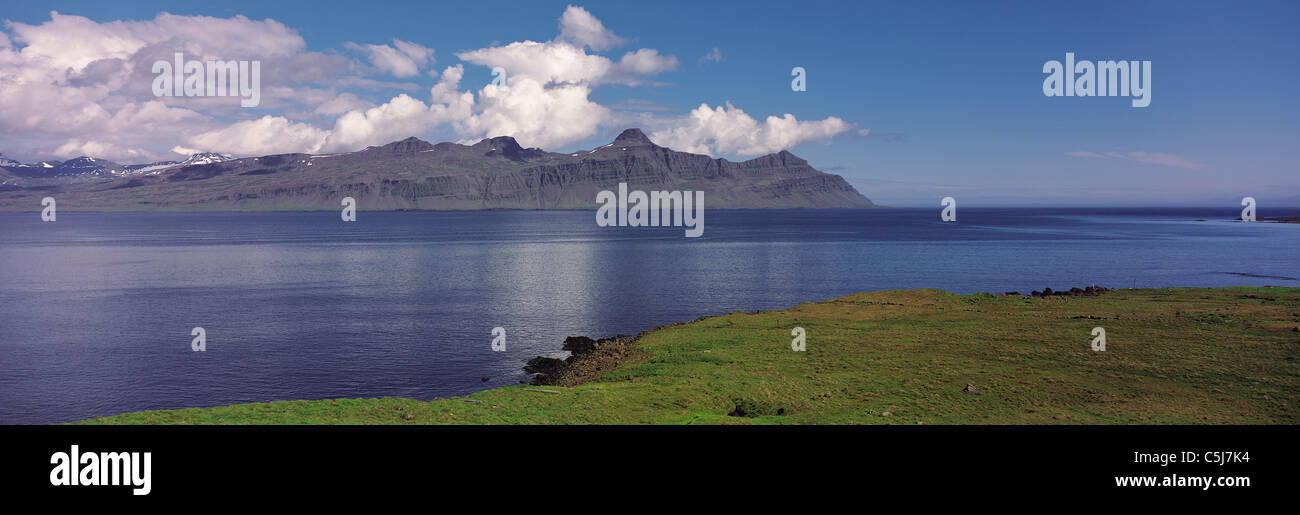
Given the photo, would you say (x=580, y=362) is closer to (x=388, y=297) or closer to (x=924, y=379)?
(x=924, y=379)

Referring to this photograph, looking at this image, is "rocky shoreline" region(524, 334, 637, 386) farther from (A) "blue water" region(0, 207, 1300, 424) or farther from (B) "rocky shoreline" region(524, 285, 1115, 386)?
(A) "blue water" region(0, 207, 1300, 424)

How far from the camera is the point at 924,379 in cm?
3344

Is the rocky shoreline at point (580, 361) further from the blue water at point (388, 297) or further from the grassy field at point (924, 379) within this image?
the blue water at point (388, 297)

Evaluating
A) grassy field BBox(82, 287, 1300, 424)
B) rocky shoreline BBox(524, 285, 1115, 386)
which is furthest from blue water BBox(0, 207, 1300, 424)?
grassy field BBox(82, 287, 1300, 424)

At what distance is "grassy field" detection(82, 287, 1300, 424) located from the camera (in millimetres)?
27250

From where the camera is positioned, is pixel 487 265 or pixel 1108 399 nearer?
pixel 1108 399

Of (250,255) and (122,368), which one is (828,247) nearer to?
(250,255)

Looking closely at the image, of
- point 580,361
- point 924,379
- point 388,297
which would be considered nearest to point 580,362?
point 580,361

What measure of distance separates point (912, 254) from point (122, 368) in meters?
136

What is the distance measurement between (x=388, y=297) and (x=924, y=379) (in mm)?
63662

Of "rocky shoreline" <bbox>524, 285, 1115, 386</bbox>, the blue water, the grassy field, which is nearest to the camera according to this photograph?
the grassy field

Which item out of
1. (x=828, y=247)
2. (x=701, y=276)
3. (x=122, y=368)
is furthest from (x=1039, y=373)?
(x=828, y=247)

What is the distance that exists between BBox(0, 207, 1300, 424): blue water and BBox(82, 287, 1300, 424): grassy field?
11920 millimetres
